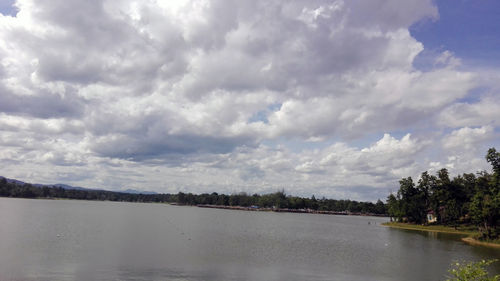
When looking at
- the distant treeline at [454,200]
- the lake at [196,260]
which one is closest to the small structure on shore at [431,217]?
the distant treeline at [454,200]

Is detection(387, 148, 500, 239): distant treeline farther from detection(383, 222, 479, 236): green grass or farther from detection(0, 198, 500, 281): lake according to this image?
detection(0, 198, 500, 281): lake

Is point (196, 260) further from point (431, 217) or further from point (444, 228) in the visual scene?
point (431, 217)

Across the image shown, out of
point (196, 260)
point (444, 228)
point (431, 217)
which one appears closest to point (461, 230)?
point (444, 228)

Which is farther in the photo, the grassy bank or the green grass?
the green grass

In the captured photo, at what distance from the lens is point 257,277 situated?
39031 millimetres

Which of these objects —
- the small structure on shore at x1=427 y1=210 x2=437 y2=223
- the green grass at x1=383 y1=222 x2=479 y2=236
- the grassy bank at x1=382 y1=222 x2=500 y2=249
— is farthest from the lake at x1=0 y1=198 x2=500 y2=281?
the small structure on shore at x1=427 y1=210 x2=437 y2=223

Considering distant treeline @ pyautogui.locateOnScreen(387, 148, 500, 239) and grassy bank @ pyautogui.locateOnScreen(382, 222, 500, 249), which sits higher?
distant treeline @ pyautogui.locateOnScreen(387, 148, 500, 239)

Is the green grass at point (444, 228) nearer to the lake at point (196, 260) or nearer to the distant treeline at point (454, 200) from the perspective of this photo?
the distant treeline at point (454, 200)

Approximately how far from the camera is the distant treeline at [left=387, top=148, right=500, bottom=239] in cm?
8652

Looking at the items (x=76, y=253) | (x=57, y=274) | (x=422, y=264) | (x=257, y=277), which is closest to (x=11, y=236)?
(x=76, y=253)

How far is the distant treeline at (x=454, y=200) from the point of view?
3406 inches

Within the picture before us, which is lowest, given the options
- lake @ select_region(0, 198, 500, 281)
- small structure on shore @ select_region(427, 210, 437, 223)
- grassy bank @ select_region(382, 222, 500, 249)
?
lake @ select_region(0, 198, 500, 281)

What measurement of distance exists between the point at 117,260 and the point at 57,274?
932 cm

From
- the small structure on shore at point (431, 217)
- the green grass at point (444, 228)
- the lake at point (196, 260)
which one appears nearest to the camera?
the lake at point (196, 260)
